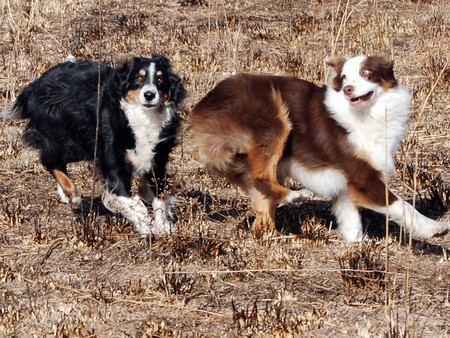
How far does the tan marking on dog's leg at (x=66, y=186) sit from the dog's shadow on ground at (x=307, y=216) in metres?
1.00

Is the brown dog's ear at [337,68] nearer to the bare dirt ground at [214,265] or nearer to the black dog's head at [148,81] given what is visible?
the bare dirt ground at [214,265]

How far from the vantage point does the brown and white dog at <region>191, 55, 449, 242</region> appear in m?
6.34

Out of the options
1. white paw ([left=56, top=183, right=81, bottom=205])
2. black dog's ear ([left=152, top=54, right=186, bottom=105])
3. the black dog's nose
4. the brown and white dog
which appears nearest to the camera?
the brown and white dog

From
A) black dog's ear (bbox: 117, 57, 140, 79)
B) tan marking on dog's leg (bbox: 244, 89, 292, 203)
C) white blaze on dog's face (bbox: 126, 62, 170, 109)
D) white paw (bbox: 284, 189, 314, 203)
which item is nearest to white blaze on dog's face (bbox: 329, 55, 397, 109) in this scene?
tan marking on dog's leg (bbox: 244, 89, 292, 203)

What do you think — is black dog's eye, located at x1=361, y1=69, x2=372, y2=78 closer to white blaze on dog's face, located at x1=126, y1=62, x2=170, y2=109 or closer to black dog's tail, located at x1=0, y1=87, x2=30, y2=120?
white blaze on dog's face, located at x1=126, y1=62, x2=170, y2=109

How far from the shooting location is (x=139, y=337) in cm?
496

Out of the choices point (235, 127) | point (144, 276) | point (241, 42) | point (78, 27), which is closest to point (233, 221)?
point (235, 127)

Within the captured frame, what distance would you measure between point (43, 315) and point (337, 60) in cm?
281

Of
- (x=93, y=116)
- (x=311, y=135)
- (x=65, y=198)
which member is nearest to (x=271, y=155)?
(x=311, y=135)

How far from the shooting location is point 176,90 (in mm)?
6762

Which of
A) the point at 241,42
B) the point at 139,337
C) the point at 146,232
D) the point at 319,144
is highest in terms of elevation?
the point at 241,42

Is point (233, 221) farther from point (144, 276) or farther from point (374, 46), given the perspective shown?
point (374, 46)

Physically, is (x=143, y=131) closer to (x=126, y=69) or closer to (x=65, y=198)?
(x=126, y=69)

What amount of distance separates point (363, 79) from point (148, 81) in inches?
60.5
